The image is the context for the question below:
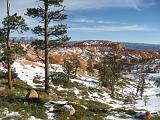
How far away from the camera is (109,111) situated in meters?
28.6

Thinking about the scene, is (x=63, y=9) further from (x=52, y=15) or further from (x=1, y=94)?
(x=1, y=94)

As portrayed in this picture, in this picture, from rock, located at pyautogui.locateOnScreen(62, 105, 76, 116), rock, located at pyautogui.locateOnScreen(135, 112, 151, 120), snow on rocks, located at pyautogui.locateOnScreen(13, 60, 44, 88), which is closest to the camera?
rock, located at pyautogui.locateOnScreen(135, 112, 151, 120)

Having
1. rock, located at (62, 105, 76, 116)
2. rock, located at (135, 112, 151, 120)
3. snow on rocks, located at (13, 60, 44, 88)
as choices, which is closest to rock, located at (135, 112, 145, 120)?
rock, located at (135, 112, 151, 120)

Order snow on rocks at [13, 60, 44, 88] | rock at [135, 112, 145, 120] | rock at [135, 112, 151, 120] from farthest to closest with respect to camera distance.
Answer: snow on rocks at [13, 60, 44, 88] < rock at [135, 112, 145, 120] < rock at [135, 112, 151, 120]

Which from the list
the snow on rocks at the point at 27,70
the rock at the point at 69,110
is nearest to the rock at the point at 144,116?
the rock at the point at 69,110

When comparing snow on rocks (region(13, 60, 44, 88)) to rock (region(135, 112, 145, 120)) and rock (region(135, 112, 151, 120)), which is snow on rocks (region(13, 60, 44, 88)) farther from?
rock (region(135, 112, 151, 120))

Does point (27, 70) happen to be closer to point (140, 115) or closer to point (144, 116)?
point (140, 115)

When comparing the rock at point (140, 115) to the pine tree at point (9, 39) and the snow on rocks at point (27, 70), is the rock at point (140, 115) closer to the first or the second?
the pine tree at point (9, 39)

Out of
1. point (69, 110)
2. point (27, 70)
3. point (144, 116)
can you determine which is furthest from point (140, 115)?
point (27, 70)

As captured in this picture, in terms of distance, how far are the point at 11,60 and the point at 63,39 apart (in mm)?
6224

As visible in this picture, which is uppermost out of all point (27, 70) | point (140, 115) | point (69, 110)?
point (69, 110)

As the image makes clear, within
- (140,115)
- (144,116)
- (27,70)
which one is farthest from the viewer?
(27,70)

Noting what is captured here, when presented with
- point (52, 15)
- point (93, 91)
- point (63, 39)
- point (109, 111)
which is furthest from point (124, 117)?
point (93, 91)

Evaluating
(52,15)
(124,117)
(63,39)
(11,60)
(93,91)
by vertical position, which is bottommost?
(93,91)
